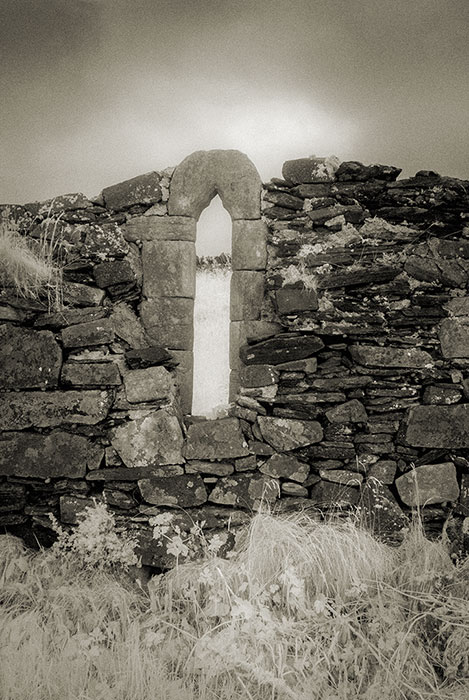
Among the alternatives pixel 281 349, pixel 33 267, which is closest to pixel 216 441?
pixel 281 349

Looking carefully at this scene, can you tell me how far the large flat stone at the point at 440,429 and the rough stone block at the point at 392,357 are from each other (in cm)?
42

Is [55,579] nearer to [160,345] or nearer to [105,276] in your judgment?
[160,345]

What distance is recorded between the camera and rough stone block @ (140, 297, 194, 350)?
4.78 metres

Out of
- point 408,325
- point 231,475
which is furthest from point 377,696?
point 408,325

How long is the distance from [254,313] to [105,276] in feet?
4.54

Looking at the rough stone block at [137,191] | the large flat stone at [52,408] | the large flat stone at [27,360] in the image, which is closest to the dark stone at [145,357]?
the large flat stone at [52,408]

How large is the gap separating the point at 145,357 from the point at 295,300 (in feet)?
4.60

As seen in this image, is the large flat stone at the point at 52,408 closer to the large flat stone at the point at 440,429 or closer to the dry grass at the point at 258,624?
the dry grass at the point at 258,624

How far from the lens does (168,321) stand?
15.7 feet

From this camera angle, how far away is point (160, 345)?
4.77 meters

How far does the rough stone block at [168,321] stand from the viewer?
15.7 feet

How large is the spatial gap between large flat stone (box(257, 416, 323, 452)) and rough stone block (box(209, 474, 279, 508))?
1.00 ft

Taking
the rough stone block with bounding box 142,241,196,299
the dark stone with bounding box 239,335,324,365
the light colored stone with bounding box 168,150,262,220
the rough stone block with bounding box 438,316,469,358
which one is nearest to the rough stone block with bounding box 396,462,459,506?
the rough stone block with bounding box 438,316,469,358

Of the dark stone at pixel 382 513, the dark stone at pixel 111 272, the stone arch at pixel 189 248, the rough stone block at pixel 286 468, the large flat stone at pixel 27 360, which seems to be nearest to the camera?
the dark stone at pixel 382 513
